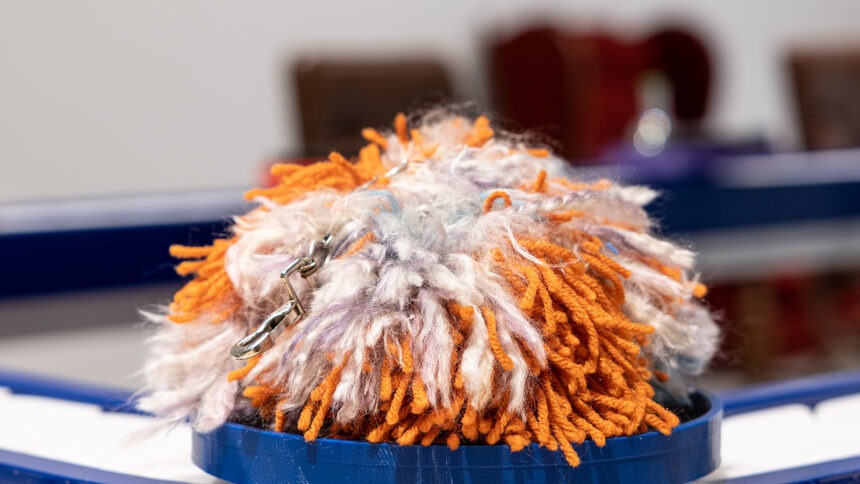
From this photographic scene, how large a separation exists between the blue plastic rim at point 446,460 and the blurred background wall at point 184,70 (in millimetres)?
1413

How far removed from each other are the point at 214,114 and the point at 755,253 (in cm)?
122

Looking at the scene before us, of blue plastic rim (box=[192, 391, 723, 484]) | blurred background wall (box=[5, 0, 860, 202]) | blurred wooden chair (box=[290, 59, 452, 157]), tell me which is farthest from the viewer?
blurred background wall (box=[5, 0, 860, 202])

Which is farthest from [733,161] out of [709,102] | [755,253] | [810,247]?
[709,102]

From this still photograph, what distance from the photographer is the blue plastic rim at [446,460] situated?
0.34 meters

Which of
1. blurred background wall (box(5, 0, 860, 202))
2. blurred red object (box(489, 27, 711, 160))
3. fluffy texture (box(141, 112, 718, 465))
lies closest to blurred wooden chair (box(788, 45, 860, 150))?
blurred background wall (box(5, 0, 860, 202))

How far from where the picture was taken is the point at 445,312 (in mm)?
350

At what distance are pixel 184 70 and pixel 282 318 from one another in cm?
196

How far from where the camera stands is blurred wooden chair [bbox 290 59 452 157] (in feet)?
5.56

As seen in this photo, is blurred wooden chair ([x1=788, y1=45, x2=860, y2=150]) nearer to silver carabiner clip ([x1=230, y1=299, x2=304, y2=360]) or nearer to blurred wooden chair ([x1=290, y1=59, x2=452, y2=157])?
blurred wooden chair ([x1=290, y1=59, x2=452, y2=157])

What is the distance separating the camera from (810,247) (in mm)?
1947

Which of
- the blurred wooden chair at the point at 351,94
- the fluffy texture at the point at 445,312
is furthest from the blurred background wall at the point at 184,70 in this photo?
the fluffy texture at the point at 445,312

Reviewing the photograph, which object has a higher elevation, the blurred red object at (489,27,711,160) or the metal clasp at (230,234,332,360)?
the blurred red object at (489,27,711,160)

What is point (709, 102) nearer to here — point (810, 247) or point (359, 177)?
point (810, 247)

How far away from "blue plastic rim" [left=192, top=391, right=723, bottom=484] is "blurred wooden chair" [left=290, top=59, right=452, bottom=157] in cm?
129
